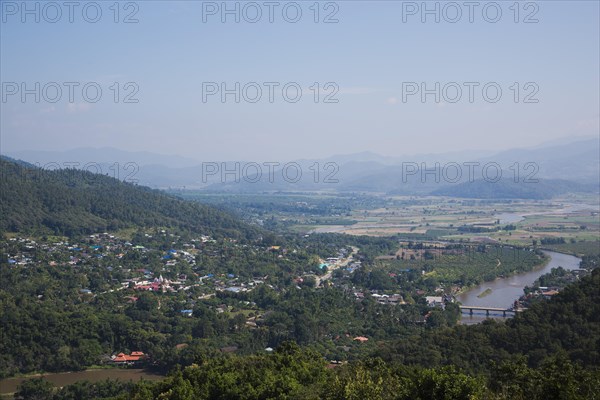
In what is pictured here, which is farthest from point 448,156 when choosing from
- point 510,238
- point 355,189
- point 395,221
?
point 510,238

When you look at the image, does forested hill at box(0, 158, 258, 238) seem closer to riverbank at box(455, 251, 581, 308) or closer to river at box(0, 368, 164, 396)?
river at box(0, 368, 164, 396)

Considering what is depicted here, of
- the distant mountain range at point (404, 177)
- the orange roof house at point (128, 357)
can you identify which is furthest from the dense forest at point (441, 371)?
the distant mountain range at point (404, 177)

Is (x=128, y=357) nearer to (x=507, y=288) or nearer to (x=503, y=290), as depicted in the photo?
(x=503, y=290)

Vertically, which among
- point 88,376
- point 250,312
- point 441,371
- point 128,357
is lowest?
point 88,376

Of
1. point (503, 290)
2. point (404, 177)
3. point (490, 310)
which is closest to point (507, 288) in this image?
point (503, 290)

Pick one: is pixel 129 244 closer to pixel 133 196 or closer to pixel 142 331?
pixel 133 196
